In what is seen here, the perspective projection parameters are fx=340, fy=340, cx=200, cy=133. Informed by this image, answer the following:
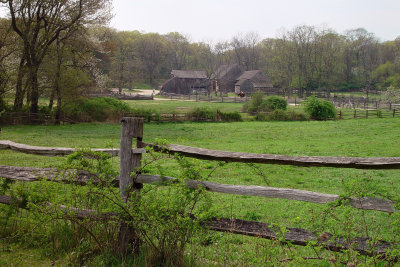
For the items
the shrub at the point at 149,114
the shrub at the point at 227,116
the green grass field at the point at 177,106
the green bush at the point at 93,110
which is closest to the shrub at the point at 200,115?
the shrub at the point at 227,116

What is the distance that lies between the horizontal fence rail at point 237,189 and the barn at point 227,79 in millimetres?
82585

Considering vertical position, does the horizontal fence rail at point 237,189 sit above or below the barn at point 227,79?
below

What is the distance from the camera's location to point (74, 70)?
93.7ft

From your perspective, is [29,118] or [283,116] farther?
[283,116]

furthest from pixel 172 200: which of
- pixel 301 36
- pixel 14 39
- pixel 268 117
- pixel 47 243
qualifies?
pixel 301 36

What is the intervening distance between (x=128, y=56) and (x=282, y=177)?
74.2 meters

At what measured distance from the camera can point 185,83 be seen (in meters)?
81.1

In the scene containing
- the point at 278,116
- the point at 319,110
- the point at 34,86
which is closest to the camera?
the point at 34,86

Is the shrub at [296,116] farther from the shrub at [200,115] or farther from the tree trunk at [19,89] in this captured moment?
the tree trunk at [19,89]

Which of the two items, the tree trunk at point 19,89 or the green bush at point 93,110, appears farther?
the green bush at point 93,110

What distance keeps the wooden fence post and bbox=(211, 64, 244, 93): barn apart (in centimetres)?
8308

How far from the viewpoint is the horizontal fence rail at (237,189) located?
319 centimetres

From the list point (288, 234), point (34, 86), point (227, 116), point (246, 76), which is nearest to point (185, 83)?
point (246, 76)

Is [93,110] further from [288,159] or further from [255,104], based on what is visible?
[288,159]
